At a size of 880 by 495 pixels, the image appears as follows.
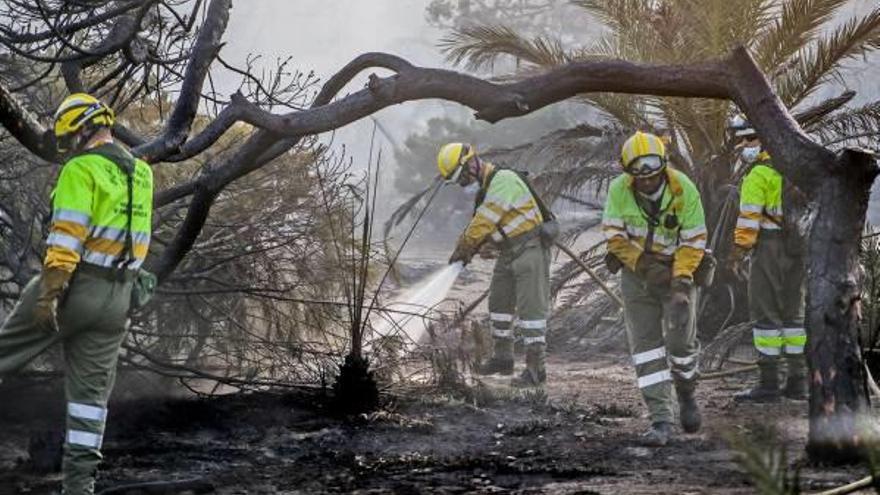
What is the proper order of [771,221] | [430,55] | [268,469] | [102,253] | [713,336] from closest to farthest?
[102,253] < [268,469] < [771,221] < [713,336] < [430,55]

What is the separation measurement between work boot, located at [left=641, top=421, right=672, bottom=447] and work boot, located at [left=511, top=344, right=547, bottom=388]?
2.75 meters

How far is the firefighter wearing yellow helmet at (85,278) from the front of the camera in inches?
210

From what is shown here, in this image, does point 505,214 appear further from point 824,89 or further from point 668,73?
point 824,89

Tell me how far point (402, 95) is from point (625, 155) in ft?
4.40

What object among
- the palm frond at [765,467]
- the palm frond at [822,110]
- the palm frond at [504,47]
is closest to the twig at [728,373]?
the palm frond at [822,110]

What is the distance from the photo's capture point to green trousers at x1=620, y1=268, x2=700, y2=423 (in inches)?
279

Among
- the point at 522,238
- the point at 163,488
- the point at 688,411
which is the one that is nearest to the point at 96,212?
the point at 163,488

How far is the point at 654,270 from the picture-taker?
23.5 ft

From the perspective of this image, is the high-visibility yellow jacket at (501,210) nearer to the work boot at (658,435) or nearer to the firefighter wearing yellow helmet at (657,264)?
the firefighter wearing yellow helmet at (657,264)

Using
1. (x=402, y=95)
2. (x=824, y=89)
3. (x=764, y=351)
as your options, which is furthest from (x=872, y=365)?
(x=824, y=89)

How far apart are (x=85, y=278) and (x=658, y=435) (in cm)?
336

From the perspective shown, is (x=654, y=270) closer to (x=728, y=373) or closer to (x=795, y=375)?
(x=795, y=375)

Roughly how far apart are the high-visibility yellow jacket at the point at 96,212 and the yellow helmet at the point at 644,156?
110 inches

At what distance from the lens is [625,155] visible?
278 inches
